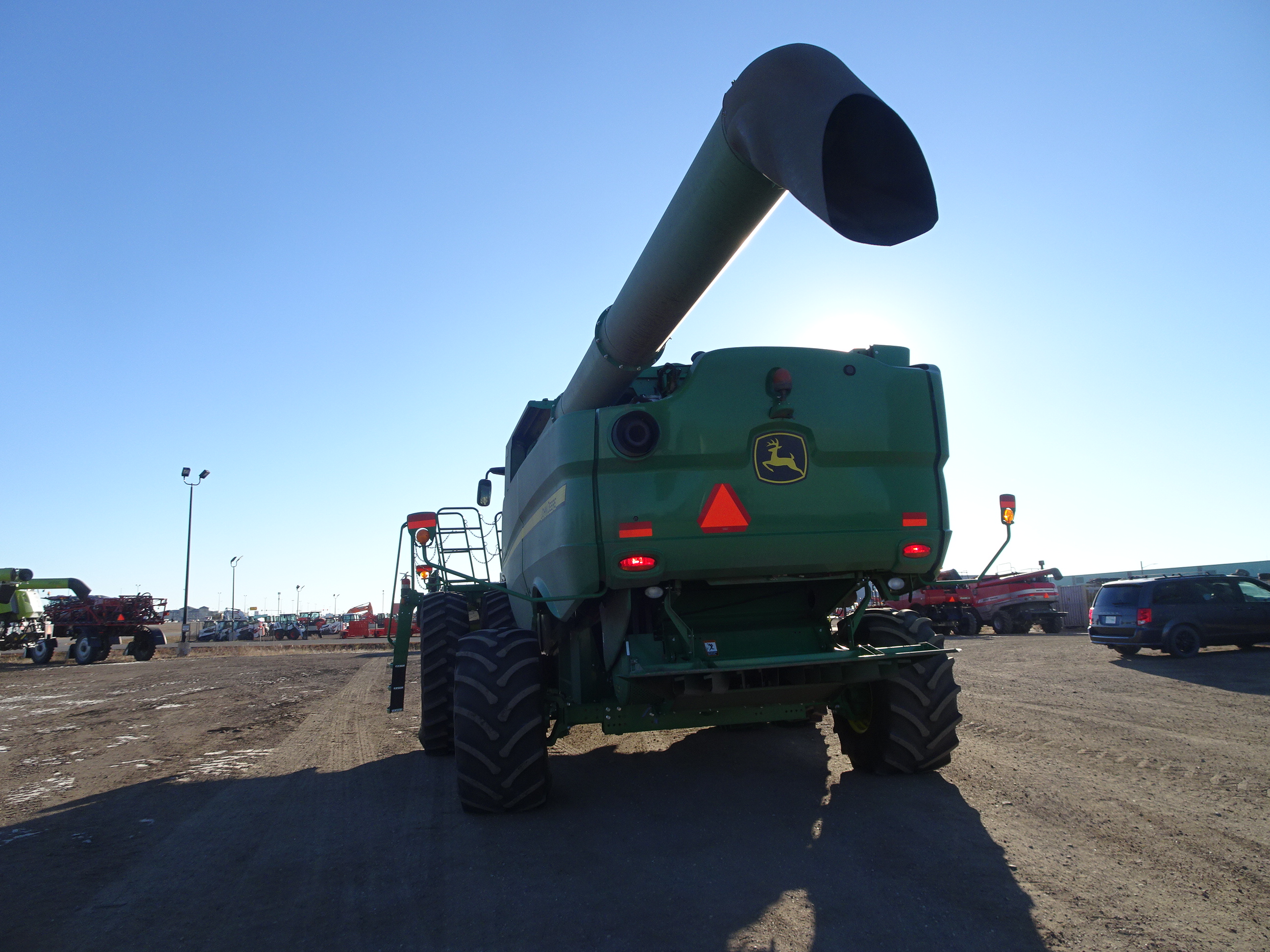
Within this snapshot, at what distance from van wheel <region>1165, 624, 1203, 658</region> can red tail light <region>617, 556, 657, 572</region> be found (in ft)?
42.5

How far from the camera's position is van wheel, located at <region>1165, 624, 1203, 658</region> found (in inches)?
526

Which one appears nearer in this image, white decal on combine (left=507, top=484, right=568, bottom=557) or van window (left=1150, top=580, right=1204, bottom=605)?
white decal on combine (left=507, top=484, right=568, bottom=557)

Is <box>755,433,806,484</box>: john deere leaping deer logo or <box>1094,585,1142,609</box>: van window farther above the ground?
<box>755,433,806,484</box>: john deere leaping deer logo

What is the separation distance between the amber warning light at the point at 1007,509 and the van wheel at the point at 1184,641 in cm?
1069

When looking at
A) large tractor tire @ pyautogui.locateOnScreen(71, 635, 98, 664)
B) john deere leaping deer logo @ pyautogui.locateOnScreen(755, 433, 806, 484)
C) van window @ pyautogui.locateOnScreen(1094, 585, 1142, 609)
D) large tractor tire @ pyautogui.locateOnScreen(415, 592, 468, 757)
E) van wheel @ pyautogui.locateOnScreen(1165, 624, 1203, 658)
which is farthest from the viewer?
large tractor tire @ pyautogui.locateOnScreen(71, 635, 98, 664)

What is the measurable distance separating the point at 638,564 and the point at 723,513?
603mm

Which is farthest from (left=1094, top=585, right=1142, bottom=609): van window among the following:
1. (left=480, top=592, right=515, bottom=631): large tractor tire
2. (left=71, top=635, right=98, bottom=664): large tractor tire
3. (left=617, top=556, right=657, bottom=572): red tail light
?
(left=71, top=635, right=98, bottom=664): large tractor tire

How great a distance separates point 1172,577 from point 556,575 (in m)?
13.7

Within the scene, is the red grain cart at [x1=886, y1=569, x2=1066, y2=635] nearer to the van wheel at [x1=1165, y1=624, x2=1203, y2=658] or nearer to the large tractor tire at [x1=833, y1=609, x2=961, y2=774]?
the van wheel at [x1=1165, y1=624, x2=1203, y2=658]

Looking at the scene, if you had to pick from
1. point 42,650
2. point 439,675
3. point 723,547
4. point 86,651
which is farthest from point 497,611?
point 42,650

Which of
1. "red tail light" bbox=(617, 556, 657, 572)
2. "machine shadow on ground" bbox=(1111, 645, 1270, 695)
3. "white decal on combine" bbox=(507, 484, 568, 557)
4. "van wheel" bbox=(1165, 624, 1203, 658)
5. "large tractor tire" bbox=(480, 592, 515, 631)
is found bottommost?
"machine shadow on ground" bbox=(1111, 645, 1270, 695)

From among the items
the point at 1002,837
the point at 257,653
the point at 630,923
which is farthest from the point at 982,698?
the point at 257,653

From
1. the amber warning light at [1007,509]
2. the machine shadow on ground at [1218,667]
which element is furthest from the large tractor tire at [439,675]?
the machine shadow on ground at [1218,667]

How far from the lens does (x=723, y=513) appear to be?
462 centimetres
